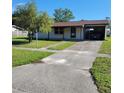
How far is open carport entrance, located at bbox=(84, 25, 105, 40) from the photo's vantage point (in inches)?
768

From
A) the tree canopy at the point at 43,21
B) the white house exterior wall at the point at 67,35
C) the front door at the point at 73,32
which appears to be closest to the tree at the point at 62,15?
the white house exterior wall at the point at 67,35

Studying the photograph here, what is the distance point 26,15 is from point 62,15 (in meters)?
33.5

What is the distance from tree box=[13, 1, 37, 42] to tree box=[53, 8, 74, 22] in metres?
31.8

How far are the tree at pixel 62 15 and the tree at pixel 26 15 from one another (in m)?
Result: 31.8

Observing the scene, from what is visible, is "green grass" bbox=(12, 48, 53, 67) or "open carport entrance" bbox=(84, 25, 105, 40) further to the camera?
"open carport entrance" bbox=(84, 25, 105, 40)

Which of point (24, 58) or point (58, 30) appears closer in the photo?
point (24, 58)

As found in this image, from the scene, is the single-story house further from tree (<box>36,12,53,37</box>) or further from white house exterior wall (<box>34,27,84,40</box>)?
tree (<box>36,12,53,37</box>)

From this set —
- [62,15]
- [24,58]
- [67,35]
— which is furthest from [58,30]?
[62,15]

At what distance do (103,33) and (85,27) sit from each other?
189 centimetres

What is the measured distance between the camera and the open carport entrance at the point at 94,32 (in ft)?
64.0

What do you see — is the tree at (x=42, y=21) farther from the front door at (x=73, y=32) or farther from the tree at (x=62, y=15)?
the tree at (x=62, y=15)

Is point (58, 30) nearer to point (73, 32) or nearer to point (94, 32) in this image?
point (73, 32)

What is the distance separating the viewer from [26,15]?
1322 centimetres

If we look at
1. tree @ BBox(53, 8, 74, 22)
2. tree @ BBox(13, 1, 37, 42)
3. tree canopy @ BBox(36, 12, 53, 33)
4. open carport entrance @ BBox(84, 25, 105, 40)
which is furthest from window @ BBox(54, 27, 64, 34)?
tree @ BBox(53, 8, 74, 22)
